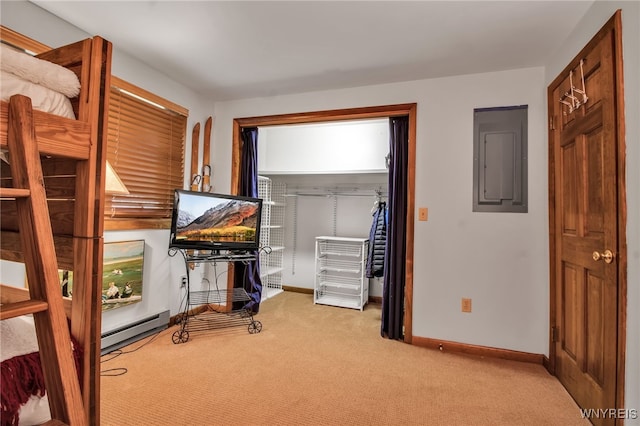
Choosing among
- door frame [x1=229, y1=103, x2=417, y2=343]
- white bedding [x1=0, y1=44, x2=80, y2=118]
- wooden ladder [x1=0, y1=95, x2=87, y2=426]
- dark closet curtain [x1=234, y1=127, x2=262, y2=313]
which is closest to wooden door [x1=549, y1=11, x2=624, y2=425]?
door frame [x1=229, y1=103, x2=417, y2=343]

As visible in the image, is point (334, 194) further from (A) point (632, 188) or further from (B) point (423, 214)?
(A) point (632, 188)

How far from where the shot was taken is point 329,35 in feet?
7.24

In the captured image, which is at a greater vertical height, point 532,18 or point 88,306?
point 532,18

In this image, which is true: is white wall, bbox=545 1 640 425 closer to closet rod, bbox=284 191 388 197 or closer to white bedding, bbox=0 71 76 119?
white bedding, bbox=0 71 76 119

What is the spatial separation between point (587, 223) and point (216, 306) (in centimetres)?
330

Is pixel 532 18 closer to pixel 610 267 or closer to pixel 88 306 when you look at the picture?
pixel 610 267

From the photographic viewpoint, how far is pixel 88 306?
1.05 metres

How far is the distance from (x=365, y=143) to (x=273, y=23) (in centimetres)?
212

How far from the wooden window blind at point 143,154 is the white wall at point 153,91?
9 centimetres

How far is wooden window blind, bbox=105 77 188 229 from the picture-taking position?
2.55 metres

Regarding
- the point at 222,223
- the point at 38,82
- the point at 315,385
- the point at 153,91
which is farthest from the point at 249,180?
the point at 38,82

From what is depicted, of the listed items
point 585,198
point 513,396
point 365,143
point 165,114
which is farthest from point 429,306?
point 165,114

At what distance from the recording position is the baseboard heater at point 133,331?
2.45m

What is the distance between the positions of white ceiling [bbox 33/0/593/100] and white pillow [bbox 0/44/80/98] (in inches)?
44.6
